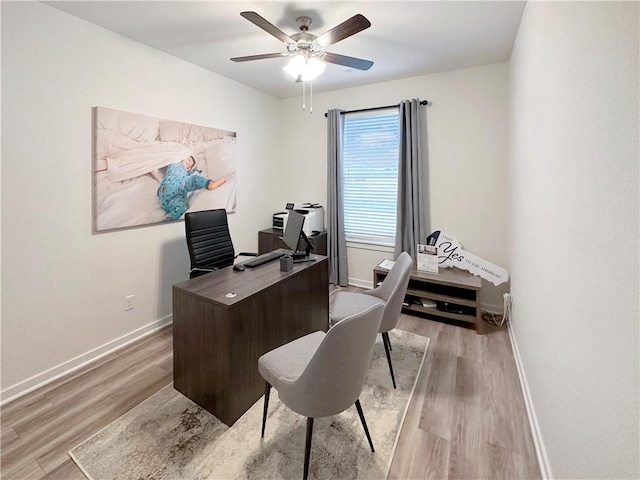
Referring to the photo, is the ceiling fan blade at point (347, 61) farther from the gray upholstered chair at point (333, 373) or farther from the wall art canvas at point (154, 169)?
the gray upholstered chair at point (333, 373)

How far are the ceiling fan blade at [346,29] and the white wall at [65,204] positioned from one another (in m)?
1.72

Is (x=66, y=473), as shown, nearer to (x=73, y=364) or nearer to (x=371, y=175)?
(x=73, y=364)

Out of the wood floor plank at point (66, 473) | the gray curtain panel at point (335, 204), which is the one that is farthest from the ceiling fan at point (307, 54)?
the wood floor plank at point (66, 473)

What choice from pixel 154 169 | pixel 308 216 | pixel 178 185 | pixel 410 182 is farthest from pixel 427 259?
pixel 154 169

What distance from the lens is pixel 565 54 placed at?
1269 millimetres

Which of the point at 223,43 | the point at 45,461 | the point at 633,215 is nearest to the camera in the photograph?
the point at 633,215

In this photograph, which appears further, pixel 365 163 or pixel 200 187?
pixel 365 163

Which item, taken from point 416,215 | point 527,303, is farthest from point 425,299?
point 527,303

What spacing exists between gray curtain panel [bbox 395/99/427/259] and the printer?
110cm

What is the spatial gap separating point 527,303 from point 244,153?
11.1 feet

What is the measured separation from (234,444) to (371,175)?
3.26 metres

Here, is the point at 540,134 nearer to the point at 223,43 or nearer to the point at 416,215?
the point at 416,215

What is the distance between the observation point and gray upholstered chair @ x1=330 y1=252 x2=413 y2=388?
6.63ft

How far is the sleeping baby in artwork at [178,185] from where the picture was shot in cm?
291
